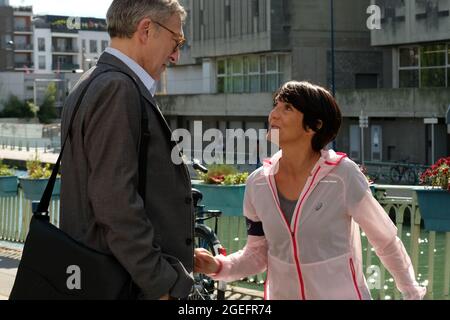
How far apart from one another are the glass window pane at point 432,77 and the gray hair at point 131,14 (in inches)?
1836

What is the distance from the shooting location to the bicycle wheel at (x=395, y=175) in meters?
39.9

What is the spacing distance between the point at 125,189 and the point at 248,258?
903 mm

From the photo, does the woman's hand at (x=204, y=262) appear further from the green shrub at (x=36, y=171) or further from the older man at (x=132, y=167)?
the green shrub at (x=36, y=171)

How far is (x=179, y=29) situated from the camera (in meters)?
3.32

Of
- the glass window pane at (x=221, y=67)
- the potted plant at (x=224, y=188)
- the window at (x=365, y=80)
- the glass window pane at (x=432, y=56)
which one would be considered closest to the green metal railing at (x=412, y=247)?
the potted plant at (x=224, y=188)

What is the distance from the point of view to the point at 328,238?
3383 mm

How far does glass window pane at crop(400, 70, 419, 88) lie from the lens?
50656 mm

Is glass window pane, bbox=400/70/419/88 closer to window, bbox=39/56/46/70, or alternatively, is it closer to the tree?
the tree

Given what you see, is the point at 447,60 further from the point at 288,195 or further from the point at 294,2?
the point at 288,195

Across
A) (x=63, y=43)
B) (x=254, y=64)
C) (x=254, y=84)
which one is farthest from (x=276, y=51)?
(x=63, y=43)

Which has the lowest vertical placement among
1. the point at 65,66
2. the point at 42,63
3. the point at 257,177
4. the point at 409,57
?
the point at 257,177

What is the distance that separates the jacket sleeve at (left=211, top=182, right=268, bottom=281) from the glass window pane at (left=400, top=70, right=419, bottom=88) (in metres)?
48.2

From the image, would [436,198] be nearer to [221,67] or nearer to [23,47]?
[221,67]

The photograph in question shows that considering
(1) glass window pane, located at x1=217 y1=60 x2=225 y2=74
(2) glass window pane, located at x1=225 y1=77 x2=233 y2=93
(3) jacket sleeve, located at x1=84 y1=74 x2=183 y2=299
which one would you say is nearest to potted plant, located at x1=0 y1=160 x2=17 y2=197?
(3) jacket sleeve, located at x1=84 y1=74 x2=183 y2=299
